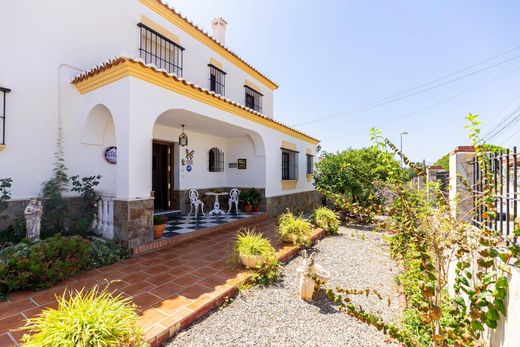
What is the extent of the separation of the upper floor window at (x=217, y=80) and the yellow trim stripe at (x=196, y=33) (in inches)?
31.6

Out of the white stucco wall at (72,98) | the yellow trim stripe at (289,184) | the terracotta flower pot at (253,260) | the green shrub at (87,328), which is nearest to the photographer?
the green shrub at (87,328)

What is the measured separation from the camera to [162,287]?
352 cm

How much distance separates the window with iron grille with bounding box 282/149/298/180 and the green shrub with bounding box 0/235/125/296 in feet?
26.2

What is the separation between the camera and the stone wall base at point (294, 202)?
955 cm

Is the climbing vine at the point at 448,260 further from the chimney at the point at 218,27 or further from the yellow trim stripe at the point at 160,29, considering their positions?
the chimney at the point at 218,27

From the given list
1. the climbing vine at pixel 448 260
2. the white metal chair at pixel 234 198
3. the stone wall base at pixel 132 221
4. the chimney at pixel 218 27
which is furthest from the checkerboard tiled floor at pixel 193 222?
the chimney at pixel 218 27

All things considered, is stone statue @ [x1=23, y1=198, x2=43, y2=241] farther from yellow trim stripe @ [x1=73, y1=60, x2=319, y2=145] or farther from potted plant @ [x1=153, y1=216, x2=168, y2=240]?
yellow trim stripe @ [x1=73, y1=60, x2=319, y2=145]

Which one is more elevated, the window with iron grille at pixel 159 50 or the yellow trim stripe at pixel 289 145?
the window with iron grille at pixel 159 50

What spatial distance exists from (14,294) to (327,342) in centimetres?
425

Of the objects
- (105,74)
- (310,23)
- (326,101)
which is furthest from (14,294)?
(326,101)

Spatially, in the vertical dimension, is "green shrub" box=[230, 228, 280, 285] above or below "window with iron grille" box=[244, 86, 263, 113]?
below

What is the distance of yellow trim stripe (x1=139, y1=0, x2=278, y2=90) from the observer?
7434 millimetres

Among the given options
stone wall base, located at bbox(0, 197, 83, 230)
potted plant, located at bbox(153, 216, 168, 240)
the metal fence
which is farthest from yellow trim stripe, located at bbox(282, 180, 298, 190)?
the metal fence

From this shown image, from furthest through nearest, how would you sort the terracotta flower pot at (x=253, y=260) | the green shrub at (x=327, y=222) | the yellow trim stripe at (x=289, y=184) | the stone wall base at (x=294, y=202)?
the yellow trim stripe at (x=289, y=184), the stone wall base at (x=294, y=202), the green shrub at (x=327, y=222), the terracotta flower pot at (x=253, y=260)
